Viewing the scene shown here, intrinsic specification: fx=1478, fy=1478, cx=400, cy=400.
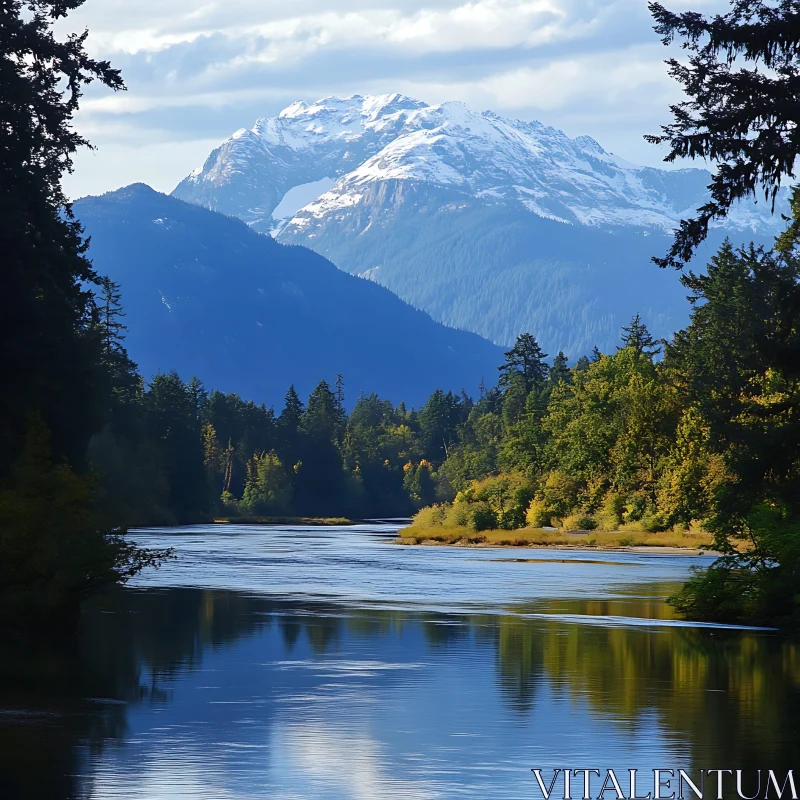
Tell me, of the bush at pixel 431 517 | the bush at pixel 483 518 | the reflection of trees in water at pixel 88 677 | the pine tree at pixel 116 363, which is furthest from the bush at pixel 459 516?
the reflection of trees in water at pixel 88 677

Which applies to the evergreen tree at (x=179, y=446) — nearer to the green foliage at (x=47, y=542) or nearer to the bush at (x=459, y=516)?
the bush at (x=459, y=516)

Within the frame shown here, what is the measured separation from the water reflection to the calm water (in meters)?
0.06

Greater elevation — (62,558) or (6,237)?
(6,237)

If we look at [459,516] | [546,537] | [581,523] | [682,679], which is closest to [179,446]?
[459,516]

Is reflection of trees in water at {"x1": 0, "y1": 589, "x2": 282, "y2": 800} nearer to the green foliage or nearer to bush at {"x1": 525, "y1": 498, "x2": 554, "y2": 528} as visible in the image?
the green foliage

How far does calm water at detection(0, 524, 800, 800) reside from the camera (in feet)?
62.6

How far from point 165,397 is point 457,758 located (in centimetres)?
16672

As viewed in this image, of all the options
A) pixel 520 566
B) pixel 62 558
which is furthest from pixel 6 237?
pixel 520 566

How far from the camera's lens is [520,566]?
79.1 metres

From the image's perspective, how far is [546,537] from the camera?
11531 centimetres

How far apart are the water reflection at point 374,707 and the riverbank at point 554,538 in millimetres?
62633

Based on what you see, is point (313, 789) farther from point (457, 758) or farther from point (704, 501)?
point (704, 501)

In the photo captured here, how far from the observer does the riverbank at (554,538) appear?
103 metres

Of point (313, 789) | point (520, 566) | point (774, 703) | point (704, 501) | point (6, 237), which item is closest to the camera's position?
point (313, 789)
